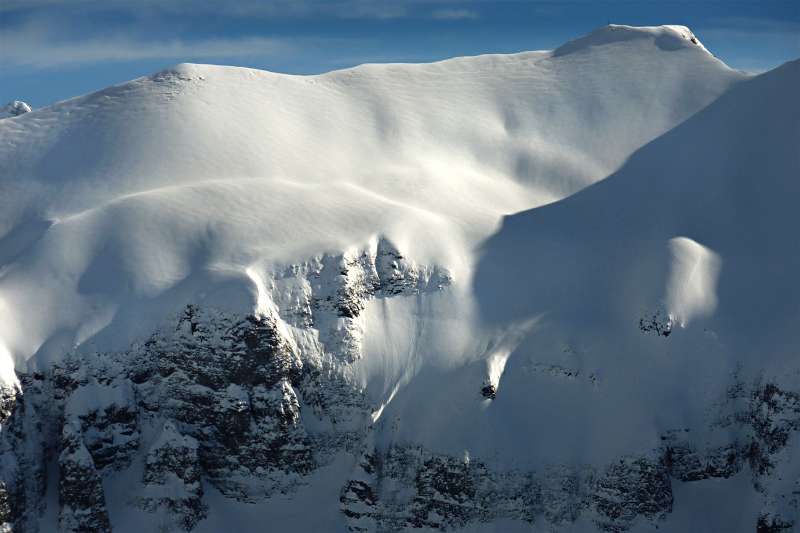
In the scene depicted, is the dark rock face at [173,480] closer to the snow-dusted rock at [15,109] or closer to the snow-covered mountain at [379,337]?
the snow-covered mountain at [379,337]

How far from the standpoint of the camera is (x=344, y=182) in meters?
96.6

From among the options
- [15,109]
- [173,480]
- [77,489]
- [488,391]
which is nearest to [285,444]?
[173,480]

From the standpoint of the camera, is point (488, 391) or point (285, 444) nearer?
point (285, 444)

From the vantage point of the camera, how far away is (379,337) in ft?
278

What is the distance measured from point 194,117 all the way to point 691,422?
2279 inches

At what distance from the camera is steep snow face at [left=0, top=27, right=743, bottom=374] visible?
8256 cm

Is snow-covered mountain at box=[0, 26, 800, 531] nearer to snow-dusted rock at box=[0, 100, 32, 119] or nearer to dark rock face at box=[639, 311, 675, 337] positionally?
dark rock face at box=[639, 311, 675, 337]

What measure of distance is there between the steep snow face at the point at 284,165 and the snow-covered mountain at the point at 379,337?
350mm

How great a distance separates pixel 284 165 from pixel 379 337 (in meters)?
23.1

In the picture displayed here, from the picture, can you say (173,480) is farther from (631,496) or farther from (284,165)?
(631,496)

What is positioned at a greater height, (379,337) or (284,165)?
(284,165)

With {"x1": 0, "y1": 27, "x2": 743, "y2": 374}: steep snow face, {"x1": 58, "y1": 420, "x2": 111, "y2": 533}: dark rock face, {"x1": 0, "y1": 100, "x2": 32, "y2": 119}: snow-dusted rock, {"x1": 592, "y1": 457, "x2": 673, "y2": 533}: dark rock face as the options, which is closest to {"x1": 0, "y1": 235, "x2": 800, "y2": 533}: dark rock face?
{"x1": 592, "y1": 457, "x2": 673, "y2": 533}: dark rock face

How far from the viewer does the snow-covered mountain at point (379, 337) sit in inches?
3054

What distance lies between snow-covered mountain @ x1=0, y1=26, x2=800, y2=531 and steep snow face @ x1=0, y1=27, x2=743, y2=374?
1.15ft
